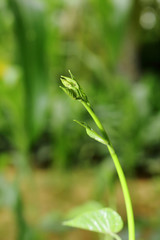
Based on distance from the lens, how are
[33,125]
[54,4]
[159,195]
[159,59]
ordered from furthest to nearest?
[159,59], [159,195], [54,4], [33,125]

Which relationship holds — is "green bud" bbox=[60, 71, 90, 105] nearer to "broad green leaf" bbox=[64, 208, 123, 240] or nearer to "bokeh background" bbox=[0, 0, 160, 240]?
"broad green leaf" bbox=[64, 208, 123, 240]

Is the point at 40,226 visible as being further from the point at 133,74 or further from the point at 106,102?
the point at 133,74

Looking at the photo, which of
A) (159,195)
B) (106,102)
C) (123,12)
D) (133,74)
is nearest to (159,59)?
(133,74)

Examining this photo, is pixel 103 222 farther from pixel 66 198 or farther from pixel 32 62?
pixel 66 198

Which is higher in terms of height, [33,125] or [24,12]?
[24,12]

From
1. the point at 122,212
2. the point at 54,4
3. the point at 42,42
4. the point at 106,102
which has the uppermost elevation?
the point at 106,102

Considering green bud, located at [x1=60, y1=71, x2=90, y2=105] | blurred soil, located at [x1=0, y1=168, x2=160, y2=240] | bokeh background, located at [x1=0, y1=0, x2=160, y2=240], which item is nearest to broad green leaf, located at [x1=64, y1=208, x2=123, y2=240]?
green bud, located at [x1=60, y1=71, x2=90, y2=105]

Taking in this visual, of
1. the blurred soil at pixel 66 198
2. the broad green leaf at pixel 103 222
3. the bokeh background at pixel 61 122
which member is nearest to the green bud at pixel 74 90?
the broad green leaf at pixel 103 222
